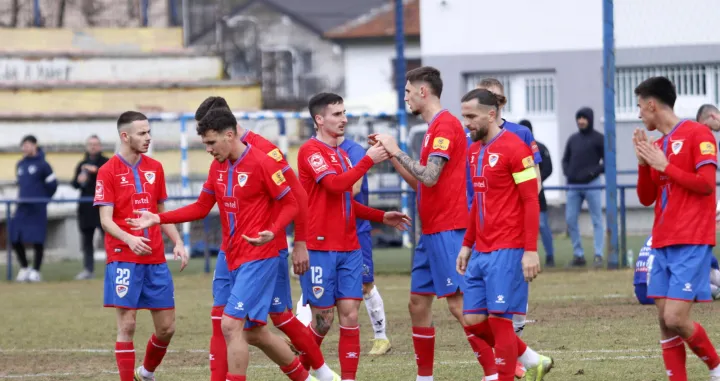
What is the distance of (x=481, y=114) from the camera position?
812 cm

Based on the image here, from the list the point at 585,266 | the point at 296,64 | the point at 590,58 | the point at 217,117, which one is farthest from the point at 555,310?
the point at 296,64

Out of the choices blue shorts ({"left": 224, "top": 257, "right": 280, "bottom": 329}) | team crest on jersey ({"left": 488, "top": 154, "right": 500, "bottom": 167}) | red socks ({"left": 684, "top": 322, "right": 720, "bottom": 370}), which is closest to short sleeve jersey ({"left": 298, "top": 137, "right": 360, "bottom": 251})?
blue shorts ({"left": 224, "top": 257, "right": 280, "bottom": 329})

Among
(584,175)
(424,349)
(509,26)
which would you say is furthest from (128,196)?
(509,26)

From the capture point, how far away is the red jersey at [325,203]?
910 centimetres

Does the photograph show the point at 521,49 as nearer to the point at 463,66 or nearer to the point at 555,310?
the point at 463,66

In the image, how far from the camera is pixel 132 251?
9.21 m

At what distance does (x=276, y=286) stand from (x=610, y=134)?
10042 millimetres

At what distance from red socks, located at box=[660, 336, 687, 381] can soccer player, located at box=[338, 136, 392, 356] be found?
260 centimetres

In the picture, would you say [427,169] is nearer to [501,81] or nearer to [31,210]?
[31,210]

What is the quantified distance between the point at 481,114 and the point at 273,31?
5628cm

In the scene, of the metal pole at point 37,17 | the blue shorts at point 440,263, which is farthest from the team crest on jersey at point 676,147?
the metal pole at point 37,17

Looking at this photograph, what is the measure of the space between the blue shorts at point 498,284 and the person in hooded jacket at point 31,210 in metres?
12.9

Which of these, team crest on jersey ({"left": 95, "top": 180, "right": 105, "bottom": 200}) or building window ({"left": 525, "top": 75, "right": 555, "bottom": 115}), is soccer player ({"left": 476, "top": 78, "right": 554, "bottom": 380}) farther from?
building window ({"left": 525, "top": 75, "right": 555, "bottom": 115})

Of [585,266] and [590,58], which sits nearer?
[585,266]
